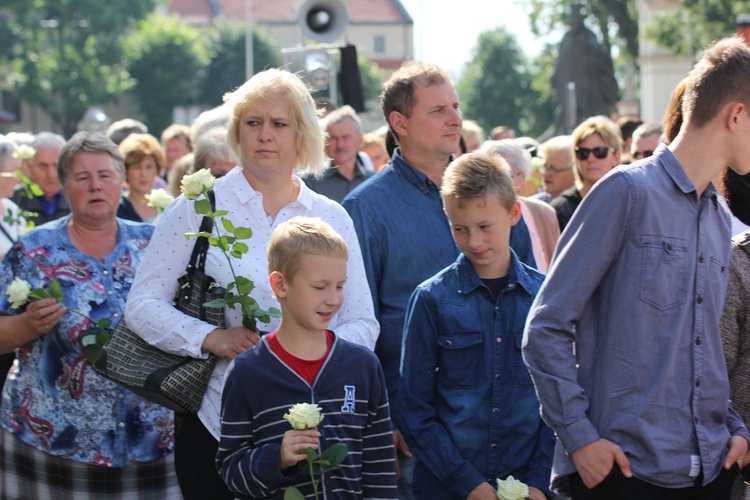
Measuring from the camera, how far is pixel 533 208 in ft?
23.8

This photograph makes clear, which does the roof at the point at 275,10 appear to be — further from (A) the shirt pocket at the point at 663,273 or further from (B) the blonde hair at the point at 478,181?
(A) the shirt pocket at the point at 663,273

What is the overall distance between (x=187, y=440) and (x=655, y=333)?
6.16 ft

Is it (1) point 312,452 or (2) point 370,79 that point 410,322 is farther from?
(2) point 370,79

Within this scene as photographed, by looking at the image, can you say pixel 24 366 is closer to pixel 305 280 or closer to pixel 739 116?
pixel 305 280

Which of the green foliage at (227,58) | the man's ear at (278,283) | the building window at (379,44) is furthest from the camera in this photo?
the building window at (379,44)

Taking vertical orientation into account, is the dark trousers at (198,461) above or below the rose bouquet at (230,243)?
below

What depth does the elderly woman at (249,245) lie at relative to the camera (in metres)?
4.41

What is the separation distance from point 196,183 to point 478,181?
1.02 meters

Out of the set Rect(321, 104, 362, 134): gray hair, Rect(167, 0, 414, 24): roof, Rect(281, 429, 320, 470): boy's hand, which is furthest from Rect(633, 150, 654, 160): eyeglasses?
Rect(167, 0, 414, 24): roof

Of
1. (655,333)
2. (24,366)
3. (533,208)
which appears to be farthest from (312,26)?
(655,333)

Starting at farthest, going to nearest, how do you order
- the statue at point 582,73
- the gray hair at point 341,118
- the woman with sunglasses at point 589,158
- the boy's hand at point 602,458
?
the statue at point 582,73 → the gray hair at point 341,118 → the woman with sunglasses at point 589,158 → the boy's hand at point 602,458

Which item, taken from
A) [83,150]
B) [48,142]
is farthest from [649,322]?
[48,142]

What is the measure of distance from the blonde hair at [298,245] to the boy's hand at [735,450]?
1356mm

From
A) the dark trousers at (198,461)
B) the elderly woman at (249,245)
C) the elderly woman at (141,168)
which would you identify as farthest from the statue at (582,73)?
the dark trousers at (198,461)
